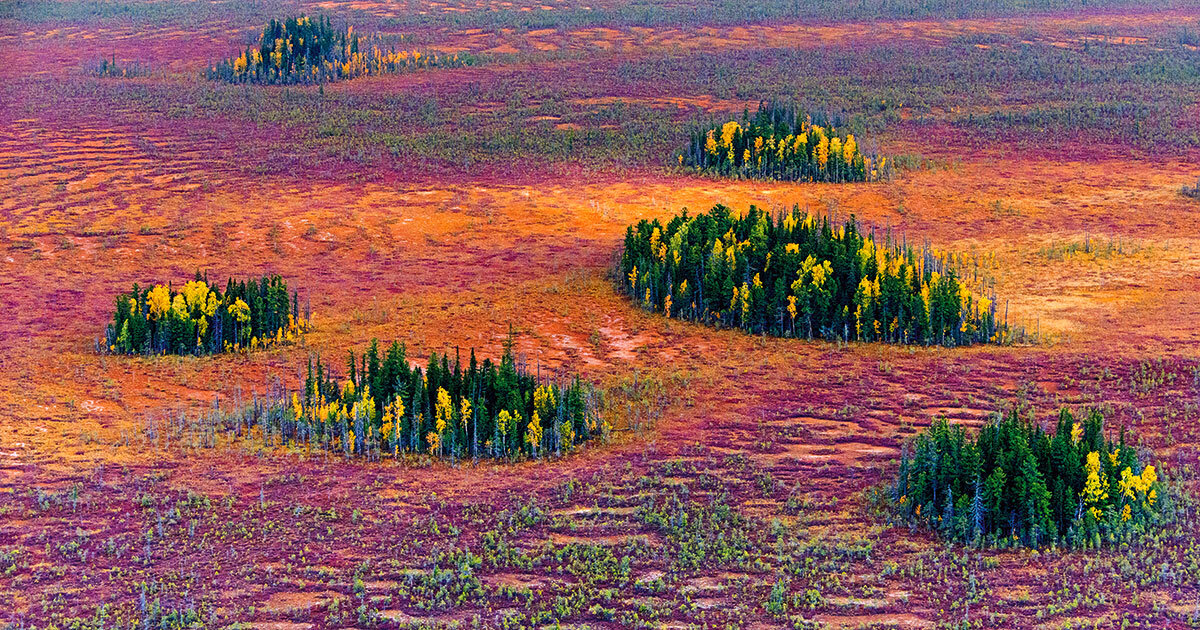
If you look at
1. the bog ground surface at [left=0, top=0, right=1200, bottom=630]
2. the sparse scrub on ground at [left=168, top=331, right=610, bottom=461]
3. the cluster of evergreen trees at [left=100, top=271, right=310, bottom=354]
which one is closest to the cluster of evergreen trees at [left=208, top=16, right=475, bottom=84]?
the bog ground surface at [left=0, top=0, right=1200, bottom=630]

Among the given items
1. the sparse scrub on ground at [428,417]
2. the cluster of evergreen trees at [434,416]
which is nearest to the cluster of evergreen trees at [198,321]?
the sparse scrub on ground at [428,417]

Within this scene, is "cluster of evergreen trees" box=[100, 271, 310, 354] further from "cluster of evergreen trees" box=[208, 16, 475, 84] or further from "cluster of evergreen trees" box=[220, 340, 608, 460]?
"cluster of evergreen trees" box=[208, 16, 475, 84]

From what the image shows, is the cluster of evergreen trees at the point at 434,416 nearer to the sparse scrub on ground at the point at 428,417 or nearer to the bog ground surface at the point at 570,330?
the sparse scrub on ground at the point at 428,417

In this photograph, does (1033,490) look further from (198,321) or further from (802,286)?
(198,321)

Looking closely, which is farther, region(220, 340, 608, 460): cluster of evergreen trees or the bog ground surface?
region(220, 340, 608, 460): cluster of evergreen trees

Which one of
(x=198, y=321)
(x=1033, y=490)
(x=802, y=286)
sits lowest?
(x=1033, y=490)

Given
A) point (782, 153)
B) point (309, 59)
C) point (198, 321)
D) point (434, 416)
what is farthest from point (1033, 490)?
point (309, 59)

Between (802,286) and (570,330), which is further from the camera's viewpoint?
(570,330)
